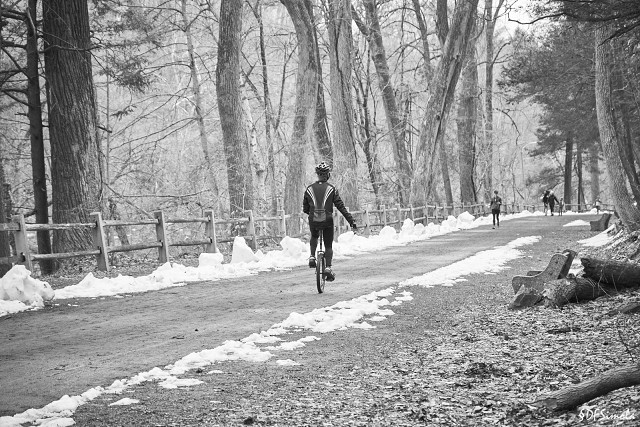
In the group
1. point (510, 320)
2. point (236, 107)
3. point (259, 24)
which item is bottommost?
point (510, 320)

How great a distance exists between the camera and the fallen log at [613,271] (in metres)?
10.3

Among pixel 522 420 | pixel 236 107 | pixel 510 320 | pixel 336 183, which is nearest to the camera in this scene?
pixel 522 420

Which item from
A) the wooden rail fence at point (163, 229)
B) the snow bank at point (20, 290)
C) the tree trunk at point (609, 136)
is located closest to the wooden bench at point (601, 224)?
the wooden rail fence at point (163, 229)

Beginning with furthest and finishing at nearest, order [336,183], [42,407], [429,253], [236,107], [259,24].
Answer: [259,24] → [336,183] → [236,107] → [429,253] → [42,407]

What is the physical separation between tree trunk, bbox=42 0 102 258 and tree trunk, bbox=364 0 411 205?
2135 cm

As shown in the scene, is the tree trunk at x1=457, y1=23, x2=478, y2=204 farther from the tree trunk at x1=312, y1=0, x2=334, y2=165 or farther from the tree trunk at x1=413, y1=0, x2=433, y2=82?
the tree trunk at x1=312, y1=0, x2=334, y2=165

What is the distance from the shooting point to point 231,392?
6.00 meters

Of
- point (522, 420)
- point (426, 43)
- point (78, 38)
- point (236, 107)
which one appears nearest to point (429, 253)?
point (236, 107)

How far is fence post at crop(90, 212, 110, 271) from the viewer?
1589 centimetres

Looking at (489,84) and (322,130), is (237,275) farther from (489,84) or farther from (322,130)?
(489,84)

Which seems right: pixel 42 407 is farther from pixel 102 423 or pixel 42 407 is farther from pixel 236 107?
pixel 236 107

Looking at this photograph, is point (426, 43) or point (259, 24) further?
point (426, 43)

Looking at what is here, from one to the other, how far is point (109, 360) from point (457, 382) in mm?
3350

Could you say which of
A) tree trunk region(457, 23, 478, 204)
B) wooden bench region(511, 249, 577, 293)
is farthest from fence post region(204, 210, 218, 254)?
tree trunk region(457, 23, 478, 204)
